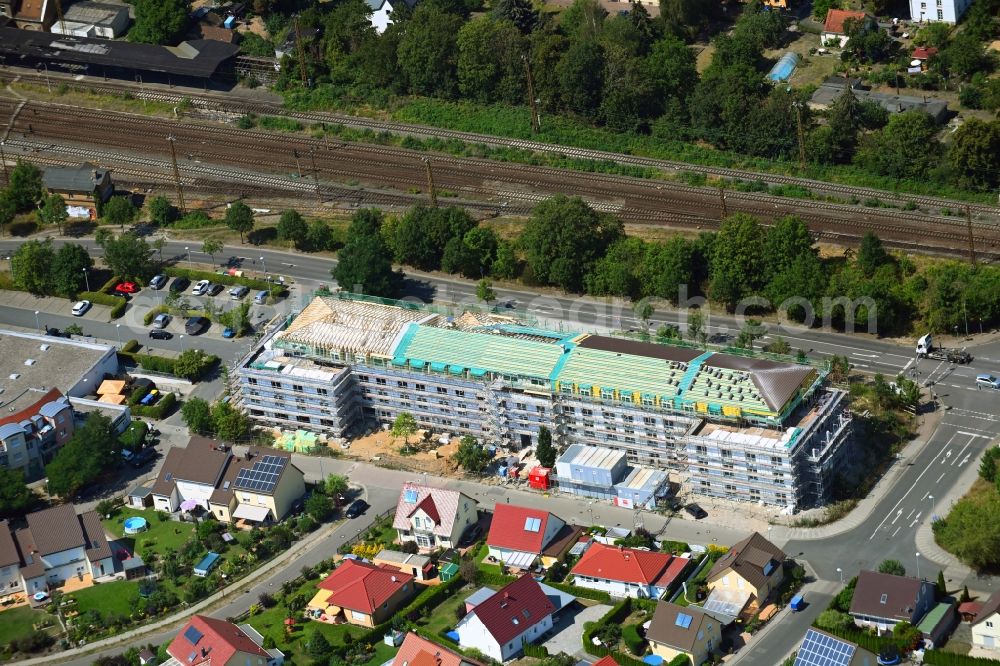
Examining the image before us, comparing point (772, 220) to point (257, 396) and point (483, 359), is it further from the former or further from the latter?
point (257, 396)

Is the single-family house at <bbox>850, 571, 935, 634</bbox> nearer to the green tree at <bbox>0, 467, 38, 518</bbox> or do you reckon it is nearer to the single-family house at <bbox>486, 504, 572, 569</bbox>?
the single-family house at <bbox>486, 504, 572, 569</bbox>

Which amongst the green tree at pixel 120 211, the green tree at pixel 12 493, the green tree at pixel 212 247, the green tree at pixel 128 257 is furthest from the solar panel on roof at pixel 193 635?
the green tree at pixel 120 211

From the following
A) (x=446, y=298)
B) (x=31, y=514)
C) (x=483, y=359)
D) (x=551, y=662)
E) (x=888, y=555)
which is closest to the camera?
(x=551, y=662)

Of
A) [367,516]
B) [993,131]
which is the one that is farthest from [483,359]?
[993,131]

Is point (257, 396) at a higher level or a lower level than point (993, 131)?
lower

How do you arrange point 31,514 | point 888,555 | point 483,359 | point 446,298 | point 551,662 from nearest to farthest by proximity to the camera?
point 551,662
point 888,555
point 31,514
point 483,359
point 446,298

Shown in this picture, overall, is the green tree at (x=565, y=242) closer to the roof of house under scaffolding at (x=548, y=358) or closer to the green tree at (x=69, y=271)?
the roof of house under scaffolding at (x=548, y=358)
